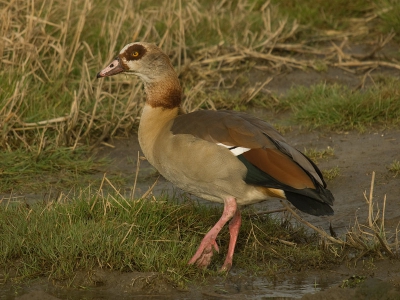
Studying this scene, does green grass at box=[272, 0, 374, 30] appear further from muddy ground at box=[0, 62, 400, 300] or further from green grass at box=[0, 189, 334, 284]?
green grass at box=[0, 189, 334, 284]

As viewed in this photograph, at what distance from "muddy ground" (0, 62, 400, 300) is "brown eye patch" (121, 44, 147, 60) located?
3.62 feet

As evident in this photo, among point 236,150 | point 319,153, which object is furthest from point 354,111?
point 236,150

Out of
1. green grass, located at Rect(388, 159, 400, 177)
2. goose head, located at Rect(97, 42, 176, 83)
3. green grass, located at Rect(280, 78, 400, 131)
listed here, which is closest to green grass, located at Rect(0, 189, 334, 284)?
goose head, located at Rect(97, 42, 176, 83)

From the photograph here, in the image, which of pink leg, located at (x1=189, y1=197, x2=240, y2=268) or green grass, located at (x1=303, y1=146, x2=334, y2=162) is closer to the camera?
pink leg, located at (x1=189, y1=197, x2=240, y2=268)

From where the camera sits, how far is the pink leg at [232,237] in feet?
15.1

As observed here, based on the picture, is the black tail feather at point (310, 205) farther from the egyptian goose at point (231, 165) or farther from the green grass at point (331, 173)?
the green grass at point (331, 173)

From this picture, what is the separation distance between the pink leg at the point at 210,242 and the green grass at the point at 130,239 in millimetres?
61

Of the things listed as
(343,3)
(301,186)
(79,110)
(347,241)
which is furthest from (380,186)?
(343,3)

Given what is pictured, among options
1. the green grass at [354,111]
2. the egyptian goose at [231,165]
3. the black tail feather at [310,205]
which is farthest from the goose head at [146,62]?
the green grass at [354,111]

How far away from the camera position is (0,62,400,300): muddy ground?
428cm

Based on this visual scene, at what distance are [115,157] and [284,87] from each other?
212 cm

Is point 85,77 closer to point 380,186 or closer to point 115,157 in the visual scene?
point 115,157

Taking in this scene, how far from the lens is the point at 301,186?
445cm

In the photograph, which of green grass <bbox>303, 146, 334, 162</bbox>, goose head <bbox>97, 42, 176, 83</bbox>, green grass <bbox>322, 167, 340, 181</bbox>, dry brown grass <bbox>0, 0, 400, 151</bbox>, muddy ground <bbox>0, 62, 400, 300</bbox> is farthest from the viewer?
dry brown grass <bbox>0, 0, 400, 151</bbox>
